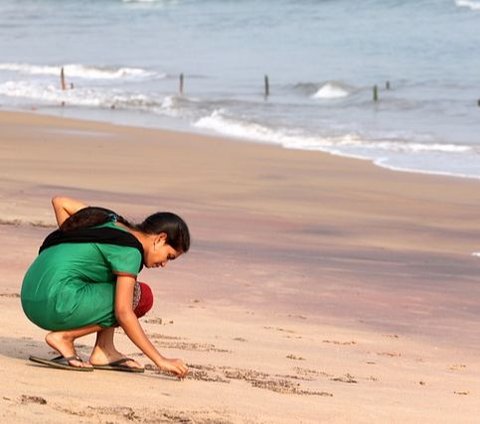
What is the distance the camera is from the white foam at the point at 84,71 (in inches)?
1649

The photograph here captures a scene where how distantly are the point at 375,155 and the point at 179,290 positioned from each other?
521 inches

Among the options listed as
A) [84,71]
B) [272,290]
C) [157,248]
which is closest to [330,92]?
[84,71]

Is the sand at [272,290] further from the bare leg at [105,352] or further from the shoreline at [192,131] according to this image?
the shoreline at [192,131]

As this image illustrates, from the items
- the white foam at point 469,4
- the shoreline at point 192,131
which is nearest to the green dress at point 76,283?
the shoreline at point 192,131

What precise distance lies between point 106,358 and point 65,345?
0.21 metres

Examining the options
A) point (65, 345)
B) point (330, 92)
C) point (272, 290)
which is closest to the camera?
point (65, 345)

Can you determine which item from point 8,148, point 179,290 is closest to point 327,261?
point 179,290

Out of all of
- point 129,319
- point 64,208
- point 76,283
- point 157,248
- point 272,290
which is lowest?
point 272,290

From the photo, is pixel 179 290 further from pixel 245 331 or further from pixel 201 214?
pixel 201 214

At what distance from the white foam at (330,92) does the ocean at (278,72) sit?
67 millimetres

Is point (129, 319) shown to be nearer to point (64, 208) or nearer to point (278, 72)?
point (64, 208)

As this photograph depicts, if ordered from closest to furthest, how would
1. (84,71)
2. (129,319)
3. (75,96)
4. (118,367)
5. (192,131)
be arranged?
(129,319) → (118,367) → (192,131) → (75,96) → (84,71)

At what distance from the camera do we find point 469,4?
64.9 m

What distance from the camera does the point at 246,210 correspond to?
14453 mm
